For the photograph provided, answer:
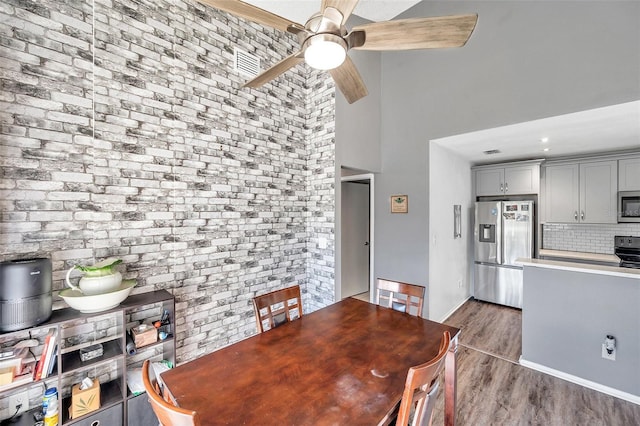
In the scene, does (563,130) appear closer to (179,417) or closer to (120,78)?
(179,417)

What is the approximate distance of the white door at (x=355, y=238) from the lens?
4527mm

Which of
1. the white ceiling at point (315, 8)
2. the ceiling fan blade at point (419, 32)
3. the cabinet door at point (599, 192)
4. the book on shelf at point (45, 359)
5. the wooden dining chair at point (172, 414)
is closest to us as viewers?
the wooden dining chair at point (172, 414)

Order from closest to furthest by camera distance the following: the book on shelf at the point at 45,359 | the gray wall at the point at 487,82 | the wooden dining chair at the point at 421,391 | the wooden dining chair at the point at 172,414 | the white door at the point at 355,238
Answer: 1. the wooden dining chair at the point at 172,414
2. the wooden dining chair at the point at 421,391
3. the book on shelf at the point at 45,359
4. the gray wall at the point at 487,82
5. the white door at the point at 355,238

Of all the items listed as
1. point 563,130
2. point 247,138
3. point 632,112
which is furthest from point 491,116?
point 247,138

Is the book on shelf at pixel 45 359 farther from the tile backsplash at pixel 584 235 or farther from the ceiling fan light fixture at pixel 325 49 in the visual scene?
the tile backsplash at pixel 584 235

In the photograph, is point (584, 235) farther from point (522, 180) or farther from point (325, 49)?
point (325, 49)

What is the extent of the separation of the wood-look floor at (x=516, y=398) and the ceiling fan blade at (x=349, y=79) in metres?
2.59

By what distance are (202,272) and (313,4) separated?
3203 mm

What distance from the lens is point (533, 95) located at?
2572mm

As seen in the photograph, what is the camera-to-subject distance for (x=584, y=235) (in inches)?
162

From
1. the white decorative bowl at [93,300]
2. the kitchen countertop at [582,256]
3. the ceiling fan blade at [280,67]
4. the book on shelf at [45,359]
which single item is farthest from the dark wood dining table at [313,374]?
the kitchen countertop at [582,256]

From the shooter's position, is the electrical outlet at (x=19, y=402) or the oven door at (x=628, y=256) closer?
the electrical outlet at (x=19, y=402)

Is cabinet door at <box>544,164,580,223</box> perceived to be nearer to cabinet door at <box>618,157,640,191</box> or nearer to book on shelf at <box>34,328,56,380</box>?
cabinet door at <box>618,157,640,191</box>

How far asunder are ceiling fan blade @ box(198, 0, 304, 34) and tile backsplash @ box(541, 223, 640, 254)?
5104 millimetres
